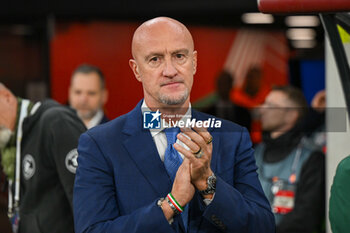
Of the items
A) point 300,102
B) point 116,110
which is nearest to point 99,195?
point 116,110

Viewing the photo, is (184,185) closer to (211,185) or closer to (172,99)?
(211,185)

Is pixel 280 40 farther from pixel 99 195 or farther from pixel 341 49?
pixel 99 195

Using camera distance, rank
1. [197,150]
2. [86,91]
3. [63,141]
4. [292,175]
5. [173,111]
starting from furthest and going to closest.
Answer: [292,175], [86,91], [63,141], [173,111], [197,150]

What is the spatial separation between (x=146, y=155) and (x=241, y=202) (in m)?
0.26

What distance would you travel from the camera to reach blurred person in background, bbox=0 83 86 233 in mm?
1979

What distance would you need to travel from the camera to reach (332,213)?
5.13 ft

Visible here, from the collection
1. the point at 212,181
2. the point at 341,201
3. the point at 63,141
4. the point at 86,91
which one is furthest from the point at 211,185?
the point at 86,91

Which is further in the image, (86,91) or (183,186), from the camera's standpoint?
(86,91)

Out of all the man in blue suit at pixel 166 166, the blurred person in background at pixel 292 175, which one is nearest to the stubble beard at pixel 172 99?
A: the man in blue suit at pixel 166 166

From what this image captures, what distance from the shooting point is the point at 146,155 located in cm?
146

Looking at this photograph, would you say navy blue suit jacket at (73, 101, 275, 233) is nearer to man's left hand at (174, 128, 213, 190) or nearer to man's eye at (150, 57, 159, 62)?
man's left hand at (174, 128, 213, 190)

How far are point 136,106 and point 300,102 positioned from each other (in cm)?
140

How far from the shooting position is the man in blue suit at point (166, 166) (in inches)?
53.5

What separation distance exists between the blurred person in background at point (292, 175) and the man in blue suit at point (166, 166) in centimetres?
148
